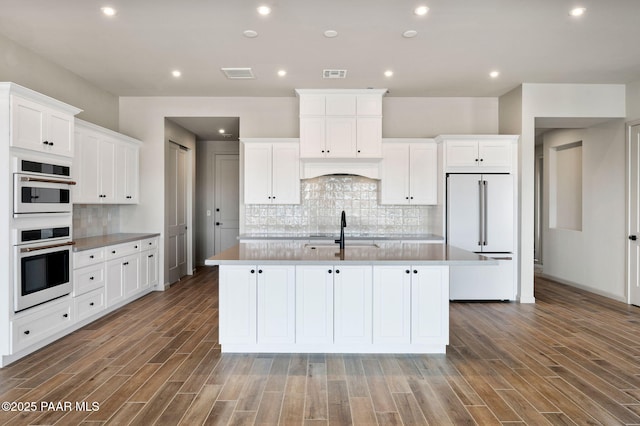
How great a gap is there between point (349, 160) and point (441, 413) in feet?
11.5

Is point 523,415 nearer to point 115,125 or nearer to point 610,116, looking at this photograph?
point 610,116

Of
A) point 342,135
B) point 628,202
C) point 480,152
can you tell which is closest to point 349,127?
point 342,135

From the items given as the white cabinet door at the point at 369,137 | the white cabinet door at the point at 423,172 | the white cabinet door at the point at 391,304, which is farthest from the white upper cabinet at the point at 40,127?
the white cabinet door at the point at 423,172

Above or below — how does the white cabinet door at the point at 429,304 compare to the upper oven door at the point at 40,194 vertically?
below

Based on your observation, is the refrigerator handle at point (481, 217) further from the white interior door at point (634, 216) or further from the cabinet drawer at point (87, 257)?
the cabinet drawer at point (87, 257)

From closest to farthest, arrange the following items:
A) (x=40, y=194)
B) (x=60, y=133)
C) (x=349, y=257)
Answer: (x=349, y=257), (x=40, y=194), (x=60, y=133)

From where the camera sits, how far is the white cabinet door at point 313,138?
4980 millimetres

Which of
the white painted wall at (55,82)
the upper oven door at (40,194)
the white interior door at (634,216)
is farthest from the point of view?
the white interior door at (634,216)

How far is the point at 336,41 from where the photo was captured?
3668mm

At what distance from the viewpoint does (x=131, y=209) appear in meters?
5.57

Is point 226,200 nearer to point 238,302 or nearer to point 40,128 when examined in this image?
point 40,128

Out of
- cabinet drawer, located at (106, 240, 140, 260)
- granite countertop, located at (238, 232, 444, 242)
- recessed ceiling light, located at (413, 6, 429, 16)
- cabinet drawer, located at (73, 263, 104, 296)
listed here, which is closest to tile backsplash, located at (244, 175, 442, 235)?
granite countertop, located at (238, 232, 444, 242)

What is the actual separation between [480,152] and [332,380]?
149 inches

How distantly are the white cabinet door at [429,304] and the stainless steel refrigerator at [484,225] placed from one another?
2.05 metres
